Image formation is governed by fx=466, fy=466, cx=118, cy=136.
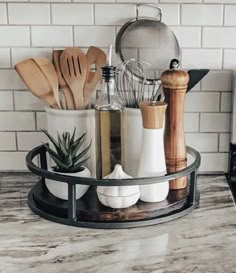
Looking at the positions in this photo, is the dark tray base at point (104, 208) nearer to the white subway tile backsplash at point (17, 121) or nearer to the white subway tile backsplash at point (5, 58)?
the white subway tile backsplash at point (17, 121)

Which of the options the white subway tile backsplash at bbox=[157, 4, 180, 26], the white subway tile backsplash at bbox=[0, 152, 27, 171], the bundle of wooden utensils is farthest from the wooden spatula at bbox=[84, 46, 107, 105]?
the white subway tile backsplash at bbox=[0, 152, 27, 171]

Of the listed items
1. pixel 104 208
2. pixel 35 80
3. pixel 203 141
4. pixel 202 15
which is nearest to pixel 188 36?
pixel 202 15

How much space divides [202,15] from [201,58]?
0.11 metres

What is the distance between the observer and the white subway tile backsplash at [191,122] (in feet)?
4.17

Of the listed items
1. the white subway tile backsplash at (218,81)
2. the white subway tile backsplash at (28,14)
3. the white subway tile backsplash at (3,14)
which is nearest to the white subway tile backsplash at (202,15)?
the white subway tile backsplash at (218,81)

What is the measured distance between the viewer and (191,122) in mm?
1276

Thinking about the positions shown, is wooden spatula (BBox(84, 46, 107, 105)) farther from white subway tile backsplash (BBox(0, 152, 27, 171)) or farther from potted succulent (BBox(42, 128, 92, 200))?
white subway tile backsplash (BBox(0, 152, 27, 171))

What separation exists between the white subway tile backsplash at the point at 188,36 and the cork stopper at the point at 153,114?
314 millimetres

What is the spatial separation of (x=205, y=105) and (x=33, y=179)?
510 mm

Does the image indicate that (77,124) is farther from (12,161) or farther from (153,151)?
(12,161)

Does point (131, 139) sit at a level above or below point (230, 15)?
below

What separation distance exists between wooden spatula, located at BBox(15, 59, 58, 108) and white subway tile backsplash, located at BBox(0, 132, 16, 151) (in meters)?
0.24

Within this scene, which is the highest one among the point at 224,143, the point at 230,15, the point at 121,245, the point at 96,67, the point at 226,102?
the point at 230,15

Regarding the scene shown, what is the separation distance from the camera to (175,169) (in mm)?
1069
